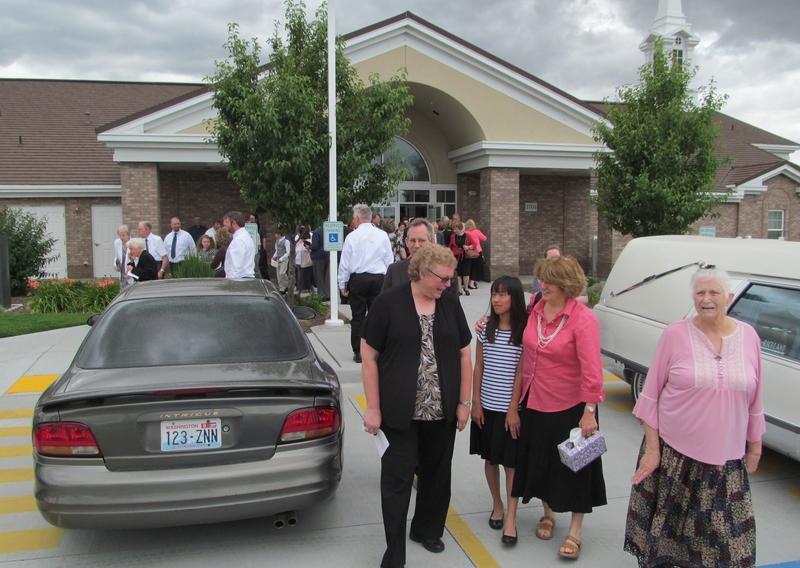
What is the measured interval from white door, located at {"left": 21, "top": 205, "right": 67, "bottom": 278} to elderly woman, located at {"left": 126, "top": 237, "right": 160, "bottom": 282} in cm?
1235

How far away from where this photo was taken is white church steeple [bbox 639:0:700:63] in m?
30.8

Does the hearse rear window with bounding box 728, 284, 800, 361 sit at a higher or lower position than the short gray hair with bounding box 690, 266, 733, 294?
lower

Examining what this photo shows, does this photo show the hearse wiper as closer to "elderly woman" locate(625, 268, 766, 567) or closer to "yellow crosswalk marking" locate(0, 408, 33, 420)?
"elderly woman" locate(625, 268, 766, 567)

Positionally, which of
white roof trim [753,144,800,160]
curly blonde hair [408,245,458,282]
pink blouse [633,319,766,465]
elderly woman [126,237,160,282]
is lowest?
pink blouse [633,319,766,465]

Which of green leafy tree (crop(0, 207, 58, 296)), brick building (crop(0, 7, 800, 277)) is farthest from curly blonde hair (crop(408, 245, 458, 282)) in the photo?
green leafy tree (crop(0, 207, 58, 296))

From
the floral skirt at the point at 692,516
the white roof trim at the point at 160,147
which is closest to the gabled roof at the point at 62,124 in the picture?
the white roof trim at the point at 160,147

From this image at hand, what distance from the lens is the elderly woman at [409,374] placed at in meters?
3.58

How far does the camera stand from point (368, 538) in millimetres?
4137

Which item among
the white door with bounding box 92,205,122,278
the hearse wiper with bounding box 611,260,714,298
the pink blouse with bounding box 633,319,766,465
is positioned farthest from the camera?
the white door with bounding box 92,205,122,278

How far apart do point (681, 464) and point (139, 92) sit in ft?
88.6

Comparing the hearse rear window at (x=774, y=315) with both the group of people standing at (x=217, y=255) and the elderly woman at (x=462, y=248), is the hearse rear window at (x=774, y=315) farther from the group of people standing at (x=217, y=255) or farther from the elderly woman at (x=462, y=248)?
the elderly woman at (x=462, y=248)

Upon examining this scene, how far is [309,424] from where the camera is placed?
12.7ft

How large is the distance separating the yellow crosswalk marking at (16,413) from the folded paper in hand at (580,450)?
571 centimetres

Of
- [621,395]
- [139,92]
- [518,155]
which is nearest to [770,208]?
[518,155]
